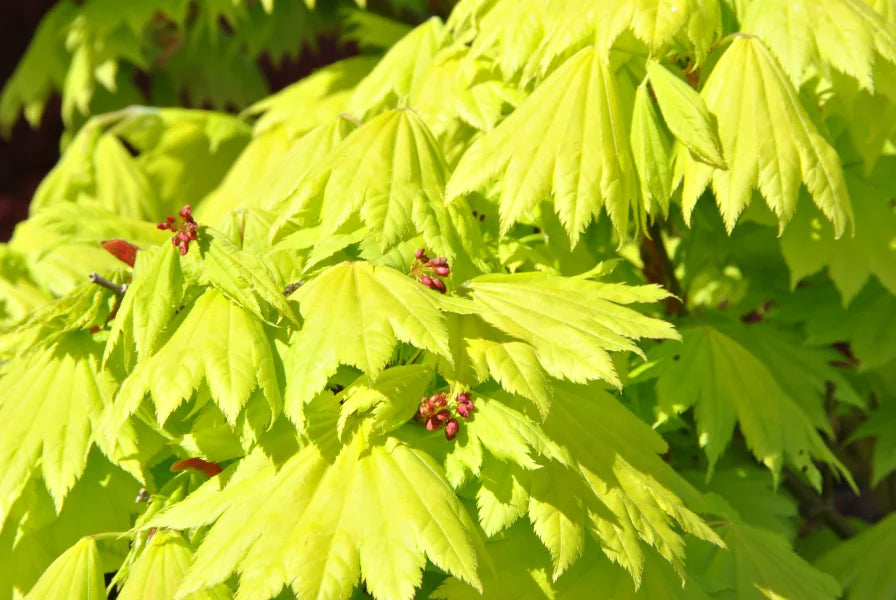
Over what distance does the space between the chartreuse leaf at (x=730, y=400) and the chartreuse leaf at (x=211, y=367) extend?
832 millimetres

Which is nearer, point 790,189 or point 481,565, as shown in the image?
point 481,565

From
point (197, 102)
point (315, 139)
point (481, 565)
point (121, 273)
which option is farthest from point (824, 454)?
point (197, 102)

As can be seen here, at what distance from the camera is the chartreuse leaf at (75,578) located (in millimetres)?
1457

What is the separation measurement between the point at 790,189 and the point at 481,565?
82 centimetres

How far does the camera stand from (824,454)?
75.0 inches

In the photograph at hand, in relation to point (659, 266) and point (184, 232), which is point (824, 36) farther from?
point (184, 232)

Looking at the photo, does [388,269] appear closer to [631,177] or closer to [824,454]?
[631,177]

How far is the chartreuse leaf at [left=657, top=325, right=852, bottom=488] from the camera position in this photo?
1.82m

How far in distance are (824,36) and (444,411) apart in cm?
99

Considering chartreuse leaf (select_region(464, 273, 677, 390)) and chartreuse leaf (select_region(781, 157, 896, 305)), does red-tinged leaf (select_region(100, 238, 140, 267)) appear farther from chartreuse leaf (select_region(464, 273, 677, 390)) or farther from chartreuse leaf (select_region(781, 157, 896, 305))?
chartreuse leaf (select_region(781, 157, 896, 305))

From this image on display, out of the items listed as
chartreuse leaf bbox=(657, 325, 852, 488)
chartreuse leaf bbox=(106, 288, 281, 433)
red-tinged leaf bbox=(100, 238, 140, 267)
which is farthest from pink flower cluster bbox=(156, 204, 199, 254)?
chartreuse leaf bbox=(657, 325, 852, 488)

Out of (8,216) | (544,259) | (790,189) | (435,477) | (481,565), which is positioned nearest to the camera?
(435,477)

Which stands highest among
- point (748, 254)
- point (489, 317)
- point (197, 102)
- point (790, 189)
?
point (790, 189)

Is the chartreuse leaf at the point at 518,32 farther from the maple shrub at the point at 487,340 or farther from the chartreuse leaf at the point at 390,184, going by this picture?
the chartreuse leaf at the point at 390,184
